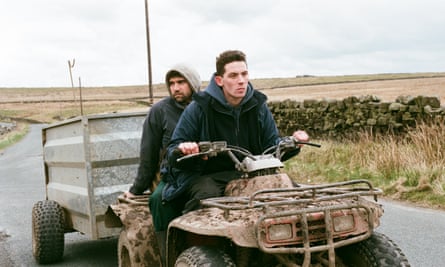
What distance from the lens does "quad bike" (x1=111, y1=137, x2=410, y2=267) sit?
11.6 ft

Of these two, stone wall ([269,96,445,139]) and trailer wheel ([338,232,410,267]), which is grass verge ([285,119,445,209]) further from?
trailer wheel ([338,232,410,267])

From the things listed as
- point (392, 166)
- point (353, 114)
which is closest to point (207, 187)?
point (392, 166)

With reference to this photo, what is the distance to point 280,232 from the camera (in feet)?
11.6

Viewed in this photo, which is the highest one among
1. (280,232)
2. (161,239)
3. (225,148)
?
(225,148)

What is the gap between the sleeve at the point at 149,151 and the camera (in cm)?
603

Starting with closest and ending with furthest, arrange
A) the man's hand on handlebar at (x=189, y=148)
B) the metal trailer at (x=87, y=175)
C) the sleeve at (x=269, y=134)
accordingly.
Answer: the man's hand on handlebar at (x=189, y=148) < the sleeve at (x=269, y=134) < the metal trailer at (x=87, y=175)

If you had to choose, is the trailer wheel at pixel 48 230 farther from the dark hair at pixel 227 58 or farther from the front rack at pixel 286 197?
the front rack at pixel 286 197

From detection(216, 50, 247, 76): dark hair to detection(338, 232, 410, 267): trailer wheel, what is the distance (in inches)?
58.5

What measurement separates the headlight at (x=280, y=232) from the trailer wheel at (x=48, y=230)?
441 cm

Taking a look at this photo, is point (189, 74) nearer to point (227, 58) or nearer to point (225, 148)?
point (227, 58)

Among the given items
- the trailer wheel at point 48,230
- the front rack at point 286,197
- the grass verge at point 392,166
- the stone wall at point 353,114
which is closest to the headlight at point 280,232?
the front rack at point 286,197

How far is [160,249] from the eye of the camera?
4.97m

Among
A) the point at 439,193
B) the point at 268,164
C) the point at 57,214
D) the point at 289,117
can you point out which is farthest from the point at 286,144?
the point at 289,117

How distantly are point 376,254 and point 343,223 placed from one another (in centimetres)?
36
